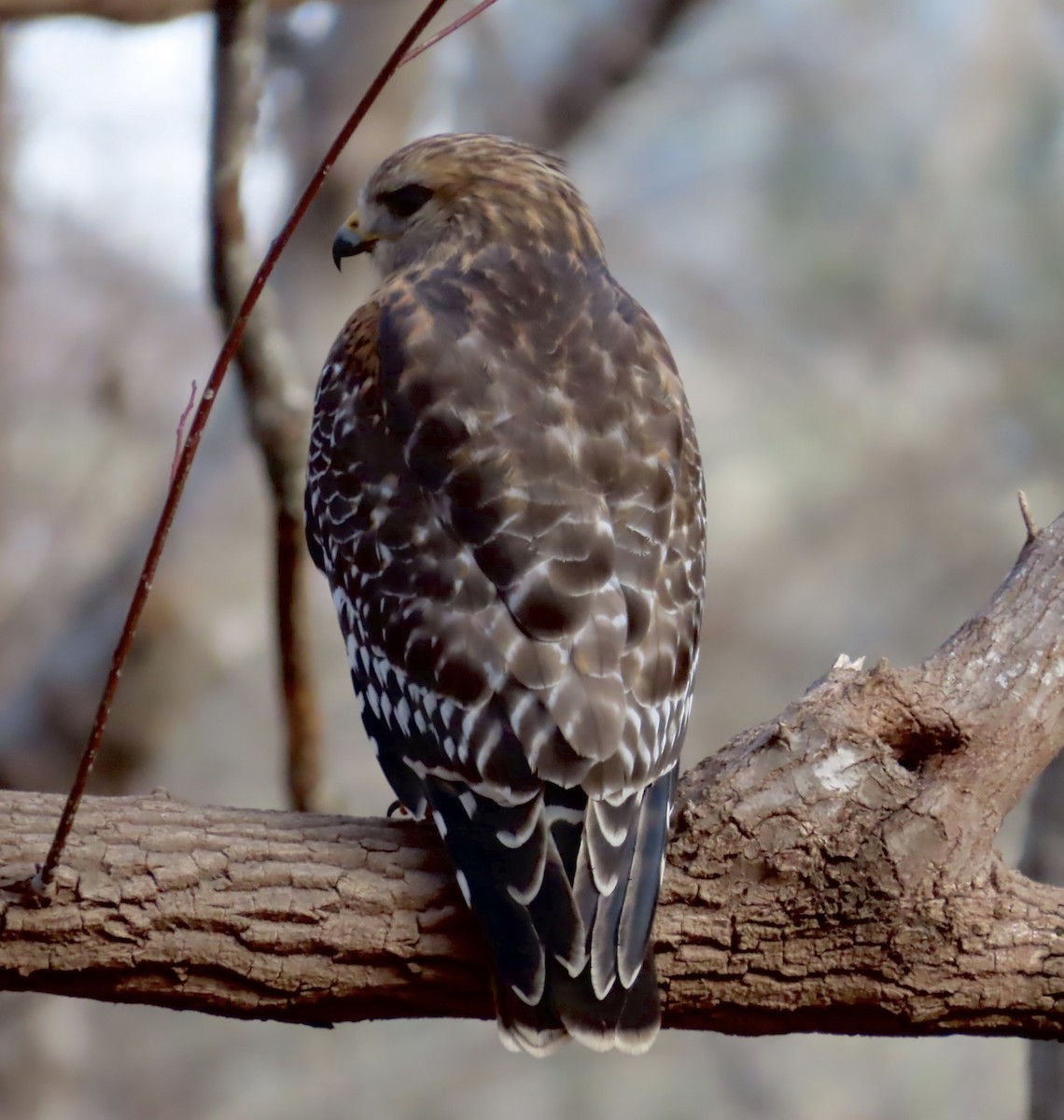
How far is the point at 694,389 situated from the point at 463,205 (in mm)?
8767

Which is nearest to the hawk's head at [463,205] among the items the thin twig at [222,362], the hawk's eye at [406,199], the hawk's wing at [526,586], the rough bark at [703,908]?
the hawk's eye at [406,199]

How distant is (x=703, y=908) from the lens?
8.01 feet

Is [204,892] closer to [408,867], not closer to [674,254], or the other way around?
[408,867]

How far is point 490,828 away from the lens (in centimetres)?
240

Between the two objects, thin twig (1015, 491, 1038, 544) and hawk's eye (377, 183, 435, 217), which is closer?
thin twig (1015, 491, 1038, 544)

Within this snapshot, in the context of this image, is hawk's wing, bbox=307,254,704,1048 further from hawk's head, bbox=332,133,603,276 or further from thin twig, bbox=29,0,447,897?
thin twig, bbox=29,0,447,897

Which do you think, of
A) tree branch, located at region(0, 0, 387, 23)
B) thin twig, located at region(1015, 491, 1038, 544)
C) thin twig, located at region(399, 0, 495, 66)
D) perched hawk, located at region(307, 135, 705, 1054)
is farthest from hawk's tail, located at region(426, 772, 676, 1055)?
tree branch, located at region(0, 0, 387, 23)

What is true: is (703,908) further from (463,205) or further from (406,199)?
(406,199)

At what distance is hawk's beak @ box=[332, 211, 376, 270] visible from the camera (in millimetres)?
3712

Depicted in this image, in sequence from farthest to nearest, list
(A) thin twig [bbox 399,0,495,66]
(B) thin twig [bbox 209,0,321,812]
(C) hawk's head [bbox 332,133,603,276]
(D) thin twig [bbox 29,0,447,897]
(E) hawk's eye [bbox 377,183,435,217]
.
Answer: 1. (E) hawk's eye [bbox 377,183,435,217]
2. (C) hawk's head [bbox 332,133,603,276]
3. (B) thin twig [bbox 209,0,321,812]
4. (A) thin twig [bbox 399,0,495,66]
5. (D) thin twig [bbox 29,0,447,897]

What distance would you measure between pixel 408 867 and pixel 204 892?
0.34 metres

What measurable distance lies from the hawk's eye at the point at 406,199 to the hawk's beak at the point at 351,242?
0.09 meters

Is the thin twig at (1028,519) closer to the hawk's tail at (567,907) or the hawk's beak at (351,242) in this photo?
the hawk's tail at (567,907)

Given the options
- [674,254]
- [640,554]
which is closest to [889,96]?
[674,254]
